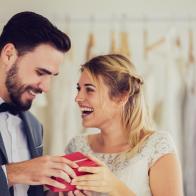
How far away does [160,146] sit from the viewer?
1209 millimetres

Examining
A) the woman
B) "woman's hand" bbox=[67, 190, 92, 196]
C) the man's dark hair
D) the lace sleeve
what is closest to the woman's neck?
the woman

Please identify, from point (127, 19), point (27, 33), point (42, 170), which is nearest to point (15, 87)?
point (27, 33)

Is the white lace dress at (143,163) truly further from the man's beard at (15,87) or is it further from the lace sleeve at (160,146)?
the man's beard at (15,87)

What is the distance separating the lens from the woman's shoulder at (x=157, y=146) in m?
1.20

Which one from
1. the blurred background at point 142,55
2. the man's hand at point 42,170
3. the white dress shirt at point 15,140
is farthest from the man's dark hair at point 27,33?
the blurred background at point 142,55

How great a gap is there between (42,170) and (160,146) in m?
0.37

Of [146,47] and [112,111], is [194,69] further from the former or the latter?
[112,111]

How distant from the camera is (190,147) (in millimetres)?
1744

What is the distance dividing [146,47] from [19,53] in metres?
0.80

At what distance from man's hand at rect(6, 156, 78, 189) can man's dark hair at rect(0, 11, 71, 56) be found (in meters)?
0.33

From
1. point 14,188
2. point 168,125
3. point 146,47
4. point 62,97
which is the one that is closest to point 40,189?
point 14,188

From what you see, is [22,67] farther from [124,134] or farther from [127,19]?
[127,19]

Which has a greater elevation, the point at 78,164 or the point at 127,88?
the point at 127,88

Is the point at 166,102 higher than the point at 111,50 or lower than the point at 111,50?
lower
